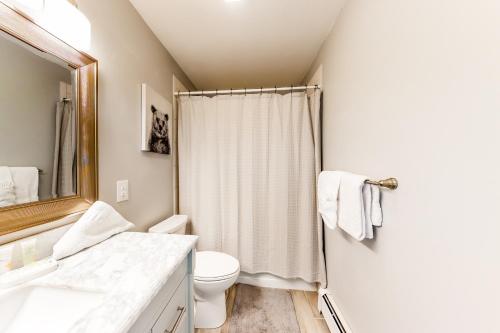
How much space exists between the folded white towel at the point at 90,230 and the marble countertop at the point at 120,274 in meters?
0.03

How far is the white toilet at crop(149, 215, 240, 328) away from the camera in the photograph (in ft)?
4.56

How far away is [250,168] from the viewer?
1.95 m

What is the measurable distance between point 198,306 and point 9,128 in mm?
1487

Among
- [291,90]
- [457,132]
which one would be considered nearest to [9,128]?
[457,132]

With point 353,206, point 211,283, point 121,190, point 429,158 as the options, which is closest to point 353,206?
point 353,206

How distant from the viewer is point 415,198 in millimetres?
739

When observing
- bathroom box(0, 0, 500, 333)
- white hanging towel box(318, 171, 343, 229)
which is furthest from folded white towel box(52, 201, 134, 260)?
white hanging towel box(318, 171, 343, 229)

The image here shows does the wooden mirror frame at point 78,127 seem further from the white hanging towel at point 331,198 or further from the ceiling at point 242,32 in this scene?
the white hanging towel at point 331,198

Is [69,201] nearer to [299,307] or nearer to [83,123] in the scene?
[83,123]

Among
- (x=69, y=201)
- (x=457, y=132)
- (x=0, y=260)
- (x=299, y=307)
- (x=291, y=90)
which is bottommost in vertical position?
(x=299, y=307)

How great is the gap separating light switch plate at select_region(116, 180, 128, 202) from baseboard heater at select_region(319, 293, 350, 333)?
154 cm

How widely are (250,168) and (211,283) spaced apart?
3.23 feet

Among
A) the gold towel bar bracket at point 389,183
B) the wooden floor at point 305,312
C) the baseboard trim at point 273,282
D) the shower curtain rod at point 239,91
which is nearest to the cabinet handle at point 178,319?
the wooden floor at point 305,312

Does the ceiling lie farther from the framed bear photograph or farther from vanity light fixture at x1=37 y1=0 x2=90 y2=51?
vanity light fixture at x1=37 y1=0 x2=90 y2=51
